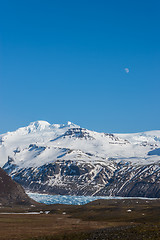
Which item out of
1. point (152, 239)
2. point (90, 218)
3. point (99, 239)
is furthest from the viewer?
point (90, 218)

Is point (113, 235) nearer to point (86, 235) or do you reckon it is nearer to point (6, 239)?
point (86, 235)

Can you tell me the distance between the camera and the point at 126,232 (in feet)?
313

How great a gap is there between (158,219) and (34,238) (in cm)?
7633

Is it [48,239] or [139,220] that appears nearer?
[48,239]

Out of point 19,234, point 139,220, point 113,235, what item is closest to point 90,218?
point 139,220

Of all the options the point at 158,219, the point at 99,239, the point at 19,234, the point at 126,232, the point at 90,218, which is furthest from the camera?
the point at 90,218

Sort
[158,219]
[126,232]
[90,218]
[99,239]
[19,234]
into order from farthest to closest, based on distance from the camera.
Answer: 1. [90,218]
2. [158,219]
3. [19,234]
4. [126,232]
5. [99,239]

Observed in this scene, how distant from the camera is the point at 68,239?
97188mm

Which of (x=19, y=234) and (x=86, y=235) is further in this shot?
(x=19, y=234)

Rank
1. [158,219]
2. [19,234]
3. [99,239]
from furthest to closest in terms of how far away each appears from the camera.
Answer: [158,219] → [19,234] → [99,239]

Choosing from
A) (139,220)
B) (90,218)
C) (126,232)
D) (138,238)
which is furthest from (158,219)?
(138,238)

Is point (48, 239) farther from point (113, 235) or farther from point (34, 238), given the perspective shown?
point (113, 235)

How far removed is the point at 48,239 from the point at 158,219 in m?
74.9

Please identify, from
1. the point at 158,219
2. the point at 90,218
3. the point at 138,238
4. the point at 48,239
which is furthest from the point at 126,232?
the point at 90,218
